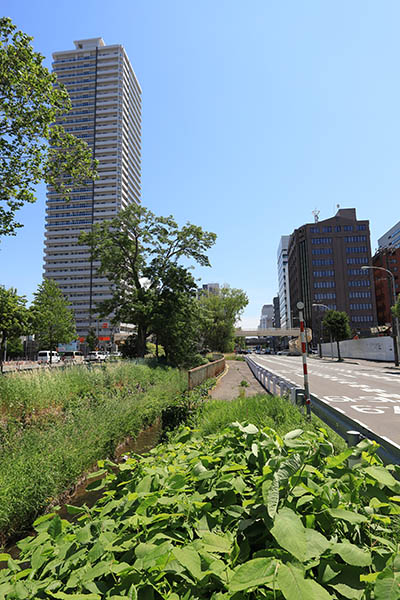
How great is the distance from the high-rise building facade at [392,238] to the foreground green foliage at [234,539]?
13912cm

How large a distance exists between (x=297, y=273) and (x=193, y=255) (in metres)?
104

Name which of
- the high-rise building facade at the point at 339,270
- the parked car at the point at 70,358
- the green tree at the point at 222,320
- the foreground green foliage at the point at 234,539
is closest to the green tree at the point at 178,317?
the parked car at the point at 70,358

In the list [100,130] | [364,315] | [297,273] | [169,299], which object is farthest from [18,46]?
[100,130]

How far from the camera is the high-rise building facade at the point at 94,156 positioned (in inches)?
4983

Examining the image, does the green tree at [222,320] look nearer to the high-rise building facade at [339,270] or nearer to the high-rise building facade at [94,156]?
the high-rise building facade at [339,270]

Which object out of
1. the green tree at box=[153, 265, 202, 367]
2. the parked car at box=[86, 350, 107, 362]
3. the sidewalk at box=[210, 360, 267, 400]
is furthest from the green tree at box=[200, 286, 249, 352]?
the sidewalk at box=[210, 360, 267, 400]

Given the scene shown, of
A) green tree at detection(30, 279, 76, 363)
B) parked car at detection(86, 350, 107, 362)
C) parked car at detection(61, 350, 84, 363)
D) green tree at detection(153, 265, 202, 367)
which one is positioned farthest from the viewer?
parked car at detection(61, 350, 84, 363)

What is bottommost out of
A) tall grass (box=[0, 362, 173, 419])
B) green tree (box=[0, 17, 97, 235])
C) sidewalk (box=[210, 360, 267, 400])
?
sidewalk (box=[210, 360, 267, 400])

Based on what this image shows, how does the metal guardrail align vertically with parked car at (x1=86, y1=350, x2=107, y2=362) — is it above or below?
above

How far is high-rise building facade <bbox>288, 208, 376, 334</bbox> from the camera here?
111062mm

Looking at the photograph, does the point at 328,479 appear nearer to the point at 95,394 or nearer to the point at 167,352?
the point at 95,394

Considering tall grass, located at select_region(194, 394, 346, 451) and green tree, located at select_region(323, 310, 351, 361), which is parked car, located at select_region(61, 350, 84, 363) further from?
tall grass, located at select_region(194, 394, 346, 451)

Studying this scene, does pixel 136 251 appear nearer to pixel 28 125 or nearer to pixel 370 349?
pixel 28 125

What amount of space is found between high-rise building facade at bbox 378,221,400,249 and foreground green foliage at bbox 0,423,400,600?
139 m
